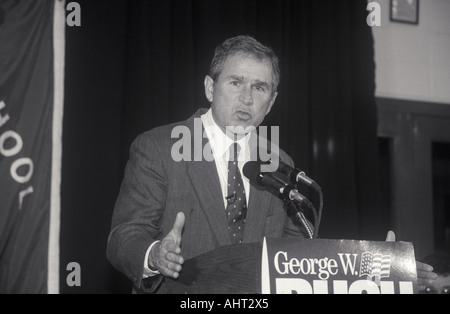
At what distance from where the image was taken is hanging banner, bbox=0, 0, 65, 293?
278 cm

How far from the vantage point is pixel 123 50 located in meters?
3.10

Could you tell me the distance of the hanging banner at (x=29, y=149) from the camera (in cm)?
278

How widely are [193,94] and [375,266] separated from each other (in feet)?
6.39

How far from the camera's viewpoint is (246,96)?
85.0 inches

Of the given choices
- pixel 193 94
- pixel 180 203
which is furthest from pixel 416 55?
pixel 180 203

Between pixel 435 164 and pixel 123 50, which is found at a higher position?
pixel 123 50

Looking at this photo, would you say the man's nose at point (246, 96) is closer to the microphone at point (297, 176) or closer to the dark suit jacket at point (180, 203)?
the dark suit jacket at point (180, 203)

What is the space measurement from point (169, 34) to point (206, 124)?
114 cm

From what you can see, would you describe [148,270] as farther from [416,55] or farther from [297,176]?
[416,55]
